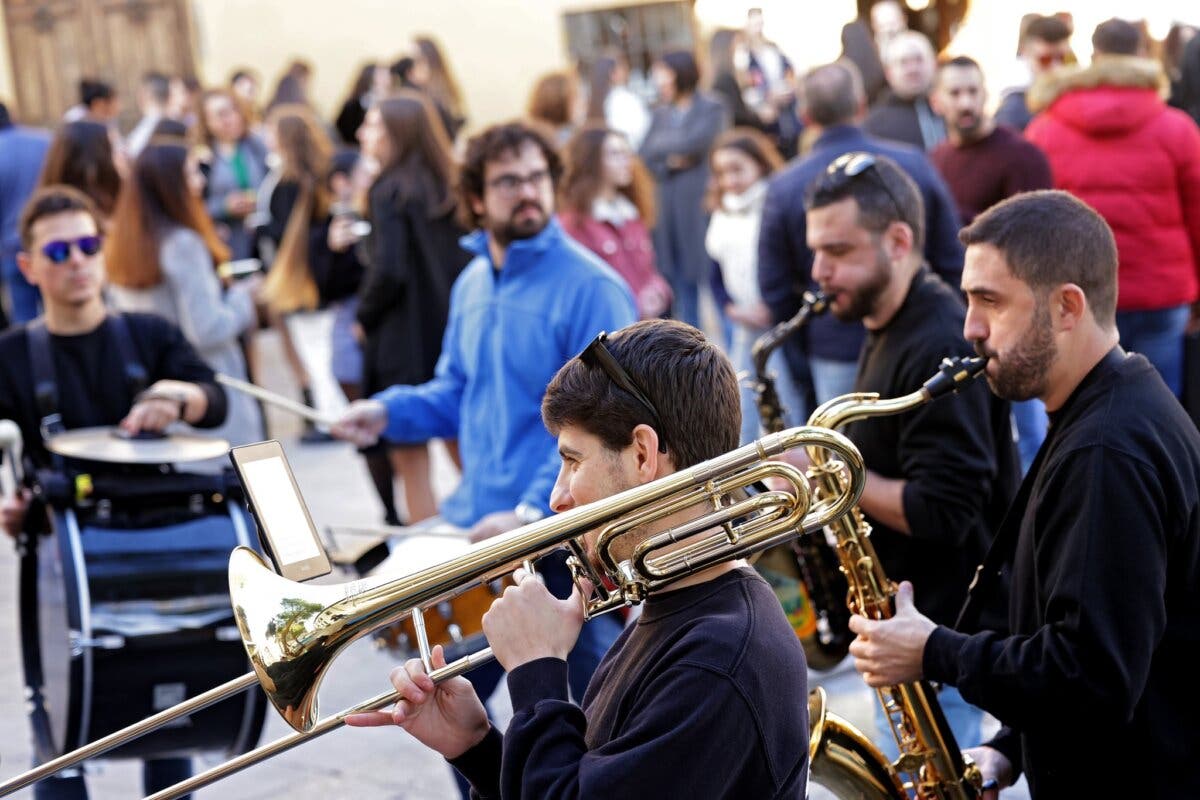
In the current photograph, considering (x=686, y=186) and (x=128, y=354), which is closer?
(x=128, y=354)

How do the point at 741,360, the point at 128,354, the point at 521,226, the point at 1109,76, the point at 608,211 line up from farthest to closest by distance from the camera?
the point at 608,211 → the point at 741,360 → the point at 1109,76 → the point at 128,354 → the point at 521,226

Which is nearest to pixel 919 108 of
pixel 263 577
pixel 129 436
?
pixel 129 436

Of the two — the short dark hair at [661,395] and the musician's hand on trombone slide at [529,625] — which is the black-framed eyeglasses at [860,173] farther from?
the musician's hand on trombone slide at [529,625]

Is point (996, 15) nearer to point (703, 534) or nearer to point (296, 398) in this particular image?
point (296, 398)

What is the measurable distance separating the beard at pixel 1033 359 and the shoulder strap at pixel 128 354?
8.67ft

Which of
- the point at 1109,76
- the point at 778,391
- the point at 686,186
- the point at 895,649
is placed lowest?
the point at 778,391

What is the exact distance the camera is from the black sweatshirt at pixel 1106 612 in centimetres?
234

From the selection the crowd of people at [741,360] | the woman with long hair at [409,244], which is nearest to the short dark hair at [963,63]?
the crowd of people at [741,360]

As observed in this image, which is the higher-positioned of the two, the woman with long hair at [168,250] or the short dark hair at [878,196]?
the short dark hair at [878,196]

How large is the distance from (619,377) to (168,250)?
4305 mm

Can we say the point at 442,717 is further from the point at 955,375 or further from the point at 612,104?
the point at 612,104

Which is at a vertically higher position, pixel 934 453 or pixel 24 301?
pixel 934 453

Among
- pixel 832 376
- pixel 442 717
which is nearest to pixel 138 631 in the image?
pixel 442 717

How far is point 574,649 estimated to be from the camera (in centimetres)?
398
